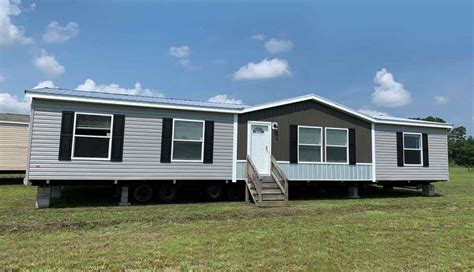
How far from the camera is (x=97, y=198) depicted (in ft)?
36.2

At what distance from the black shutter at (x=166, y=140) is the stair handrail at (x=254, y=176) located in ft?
8.20

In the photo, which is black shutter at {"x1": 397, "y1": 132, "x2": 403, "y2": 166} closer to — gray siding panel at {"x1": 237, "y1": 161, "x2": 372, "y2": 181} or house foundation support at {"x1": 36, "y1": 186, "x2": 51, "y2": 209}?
gray siding panel at {"x1": 237, "y1": 161, "x2": 372, "y2": 181}

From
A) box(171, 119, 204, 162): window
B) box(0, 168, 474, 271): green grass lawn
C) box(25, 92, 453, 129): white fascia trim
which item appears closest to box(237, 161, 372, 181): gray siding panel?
box(171, 119, 204, 162): window

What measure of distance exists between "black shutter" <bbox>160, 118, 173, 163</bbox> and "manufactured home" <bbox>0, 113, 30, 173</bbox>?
9458 mm

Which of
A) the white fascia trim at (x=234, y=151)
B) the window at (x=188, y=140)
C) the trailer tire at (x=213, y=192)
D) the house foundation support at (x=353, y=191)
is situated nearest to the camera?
the window at (x=188, y=140)

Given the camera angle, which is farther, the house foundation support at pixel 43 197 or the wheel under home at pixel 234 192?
the wheel under home at pixel 234 192

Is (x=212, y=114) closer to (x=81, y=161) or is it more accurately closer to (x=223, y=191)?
(x=223, y=191)

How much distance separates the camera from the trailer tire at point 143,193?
10141 mm

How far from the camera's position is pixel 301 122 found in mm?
11797

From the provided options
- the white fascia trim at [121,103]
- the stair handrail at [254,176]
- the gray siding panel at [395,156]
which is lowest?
the stair handrail at [254,176]

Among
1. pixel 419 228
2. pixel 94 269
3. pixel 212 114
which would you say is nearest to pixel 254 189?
pixel 212 114

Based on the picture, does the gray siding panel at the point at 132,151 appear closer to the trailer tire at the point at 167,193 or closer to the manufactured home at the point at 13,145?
the trailer tire at the point at 167,193

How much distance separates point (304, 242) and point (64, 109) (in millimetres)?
7241

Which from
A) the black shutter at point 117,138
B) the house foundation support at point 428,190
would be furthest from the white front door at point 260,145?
the house foundation support at point 428,190
